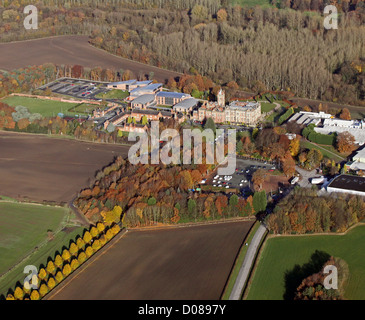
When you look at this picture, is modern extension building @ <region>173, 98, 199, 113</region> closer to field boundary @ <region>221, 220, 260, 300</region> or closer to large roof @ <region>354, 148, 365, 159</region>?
large roof @ <region>354, 148, 365, 159</region>

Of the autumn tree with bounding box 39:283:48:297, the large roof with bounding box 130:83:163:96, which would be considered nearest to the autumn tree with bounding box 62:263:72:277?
the autumn tree with bounding box 39:283:48:297

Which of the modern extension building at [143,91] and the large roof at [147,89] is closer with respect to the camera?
the modern extension building at [143,91]

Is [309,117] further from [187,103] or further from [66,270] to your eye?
[66,270]

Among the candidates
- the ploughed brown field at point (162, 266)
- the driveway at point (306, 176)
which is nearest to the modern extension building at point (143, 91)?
the driveway at point (306, 176)

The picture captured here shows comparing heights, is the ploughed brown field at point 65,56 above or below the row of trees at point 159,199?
above

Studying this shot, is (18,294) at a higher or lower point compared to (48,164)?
lower

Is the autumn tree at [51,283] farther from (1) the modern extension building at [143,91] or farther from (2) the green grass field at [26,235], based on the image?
(1) the modern extension building at [143,91]

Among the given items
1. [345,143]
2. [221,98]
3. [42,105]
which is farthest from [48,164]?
[345,143]
